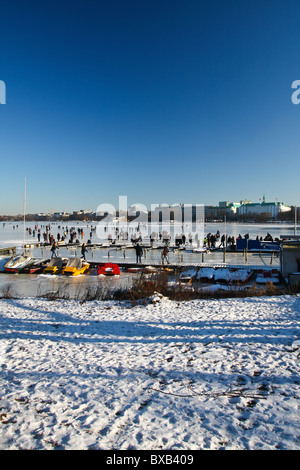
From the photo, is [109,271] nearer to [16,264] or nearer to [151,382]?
[16,264]

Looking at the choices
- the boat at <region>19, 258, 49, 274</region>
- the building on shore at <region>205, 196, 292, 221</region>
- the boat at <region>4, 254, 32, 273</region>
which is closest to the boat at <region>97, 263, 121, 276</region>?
the boat at <region>19, 258, 49, 274</region>

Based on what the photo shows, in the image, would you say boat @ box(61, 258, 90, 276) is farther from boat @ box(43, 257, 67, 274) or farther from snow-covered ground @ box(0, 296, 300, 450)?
snow-covered ground @ box(0, 296, 300, 450)

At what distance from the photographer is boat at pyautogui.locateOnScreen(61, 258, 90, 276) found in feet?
57.8

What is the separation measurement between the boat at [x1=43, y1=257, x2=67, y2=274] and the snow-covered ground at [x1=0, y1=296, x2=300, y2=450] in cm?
1039

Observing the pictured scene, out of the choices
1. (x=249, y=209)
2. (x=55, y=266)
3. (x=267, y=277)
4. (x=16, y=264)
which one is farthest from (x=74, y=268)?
(x=249, y=209)

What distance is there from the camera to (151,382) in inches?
174

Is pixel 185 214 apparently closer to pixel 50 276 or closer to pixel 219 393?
pixel 50 276

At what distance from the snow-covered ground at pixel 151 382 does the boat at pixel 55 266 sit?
10.4 metres

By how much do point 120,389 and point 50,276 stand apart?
46.4ft

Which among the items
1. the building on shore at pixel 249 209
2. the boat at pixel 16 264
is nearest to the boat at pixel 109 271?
the boat at pixel 16 264

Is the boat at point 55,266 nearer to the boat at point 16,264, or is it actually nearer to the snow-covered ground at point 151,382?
the boat at point 16,264

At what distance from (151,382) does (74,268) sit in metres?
14.3

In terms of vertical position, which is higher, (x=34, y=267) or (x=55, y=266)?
(x=55, y=266)
